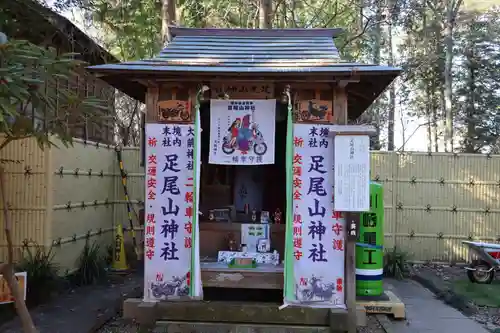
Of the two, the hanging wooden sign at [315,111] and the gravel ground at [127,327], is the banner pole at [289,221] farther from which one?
the gravel ground at [127,327]

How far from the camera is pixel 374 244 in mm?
7223

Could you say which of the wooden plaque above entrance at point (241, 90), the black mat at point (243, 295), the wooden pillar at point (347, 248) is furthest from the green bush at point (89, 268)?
the wooden pillar at point (347, 248)

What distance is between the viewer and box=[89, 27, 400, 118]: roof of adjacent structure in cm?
568

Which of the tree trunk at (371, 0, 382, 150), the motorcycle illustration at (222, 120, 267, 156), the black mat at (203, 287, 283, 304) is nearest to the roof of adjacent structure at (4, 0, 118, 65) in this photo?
the motorcycle illustration at (222, 120, 267, 156)

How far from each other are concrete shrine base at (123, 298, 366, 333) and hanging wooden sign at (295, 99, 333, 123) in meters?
2.26

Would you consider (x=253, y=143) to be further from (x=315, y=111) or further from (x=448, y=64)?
(x=448, y=64)

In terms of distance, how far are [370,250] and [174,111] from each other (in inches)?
136

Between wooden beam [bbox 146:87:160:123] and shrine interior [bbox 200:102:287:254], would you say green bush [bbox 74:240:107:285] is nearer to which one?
shrine interior [bbox 200:102:287:254]

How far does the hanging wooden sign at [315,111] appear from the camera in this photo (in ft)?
19.7

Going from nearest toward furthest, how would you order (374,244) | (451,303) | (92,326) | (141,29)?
(92,326)
(374,244)
(451,303)
(141,29)

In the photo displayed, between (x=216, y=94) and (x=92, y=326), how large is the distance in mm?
3482

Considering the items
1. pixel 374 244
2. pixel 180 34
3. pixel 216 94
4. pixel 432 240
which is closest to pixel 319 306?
pixel 374 244

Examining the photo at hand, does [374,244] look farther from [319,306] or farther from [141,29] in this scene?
[141,29]

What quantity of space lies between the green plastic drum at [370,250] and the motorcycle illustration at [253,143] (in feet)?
6.98
